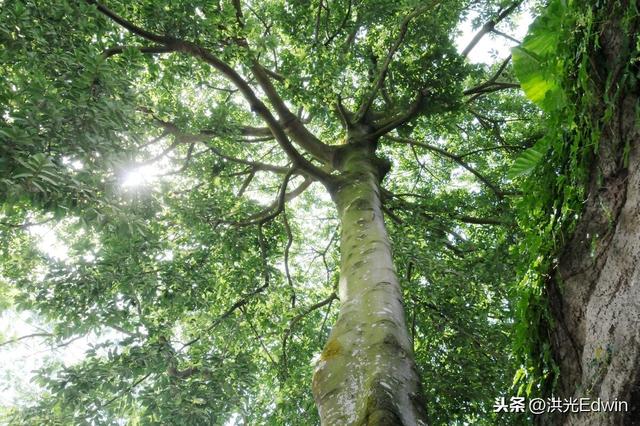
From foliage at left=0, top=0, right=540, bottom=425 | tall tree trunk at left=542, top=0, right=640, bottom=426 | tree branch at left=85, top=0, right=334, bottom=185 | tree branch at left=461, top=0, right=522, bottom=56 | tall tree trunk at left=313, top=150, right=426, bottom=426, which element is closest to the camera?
tall tree trunk at left=542, top=0, right=640, bottom=426

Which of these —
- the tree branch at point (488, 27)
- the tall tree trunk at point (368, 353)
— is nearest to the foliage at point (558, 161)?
the tall tree trunk at point (368, 353)

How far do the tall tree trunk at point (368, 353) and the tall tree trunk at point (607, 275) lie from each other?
27.9 inches

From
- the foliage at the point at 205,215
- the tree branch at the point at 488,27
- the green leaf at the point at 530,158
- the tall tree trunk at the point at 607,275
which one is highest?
the tree branch at the point at 488,27

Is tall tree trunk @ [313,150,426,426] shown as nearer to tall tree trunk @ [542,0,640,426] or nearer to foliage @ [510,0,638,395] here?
foliage @ [510,0,638,395]

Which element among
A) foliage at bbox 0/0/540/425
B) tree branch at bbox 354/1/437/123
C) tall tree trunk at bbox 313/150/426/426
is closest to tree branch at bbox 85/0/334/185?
foliage at bbox 0/0/540/425

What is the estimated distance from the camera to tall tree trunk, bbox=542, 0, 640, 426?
1317 mm

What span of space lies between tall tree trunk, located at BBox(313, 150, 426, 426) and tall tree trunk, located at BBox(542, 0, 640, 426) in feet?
2.32

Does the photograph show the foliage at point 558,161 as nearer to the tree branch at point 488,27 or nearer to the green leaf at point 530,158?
the green leaf at point 530,158

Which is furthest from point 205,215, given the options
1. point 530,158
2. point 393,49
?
point 530,158

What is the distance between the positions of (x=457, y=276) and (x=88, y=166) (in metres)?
3.89

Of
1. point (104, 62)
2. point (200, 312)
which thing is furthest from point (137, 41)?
point (200, 312)

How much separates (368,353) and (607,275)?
132 cm

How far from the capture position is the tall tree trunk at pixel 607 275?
1317mm

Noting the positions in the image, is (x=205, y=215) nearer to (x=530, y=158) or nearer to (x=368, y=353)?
(x=368, y=353)
